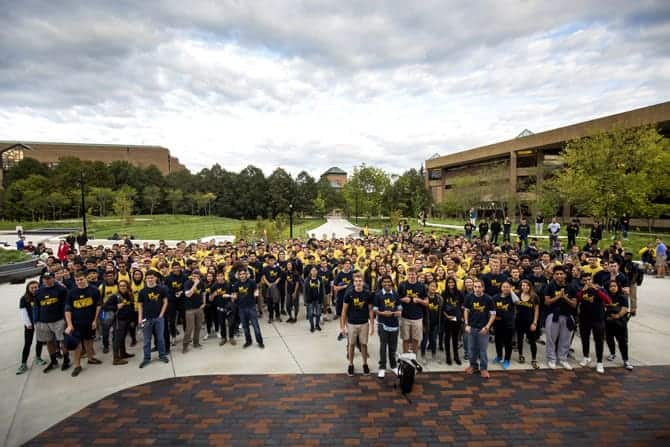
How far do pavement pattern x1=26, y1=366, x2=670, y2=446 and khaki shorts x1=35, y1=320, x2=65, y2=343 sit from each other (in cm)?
185

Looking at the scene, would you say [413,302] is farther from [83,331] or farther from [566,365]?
[83,331]

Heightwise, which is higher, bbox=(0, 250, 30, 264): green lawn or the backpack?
bbox=(0, 250, 30, 264): green lawn

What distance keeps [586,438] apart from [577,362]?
2554 millimetres

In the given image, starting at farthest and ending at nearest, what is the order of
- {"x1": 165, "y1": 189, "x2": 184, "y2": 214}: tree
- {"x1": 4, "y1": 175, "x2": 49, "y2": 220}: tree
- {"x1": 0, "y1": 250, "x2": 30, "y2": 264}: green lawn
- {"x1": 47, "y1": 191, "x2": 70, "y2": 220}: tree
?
1. {"x1": 165, "y1": 189, "x2": 184, "y2": 214}: tree
2. {"x1": 47, "y1": 191, "x2": 70, "y2": 220}: tree
3. {"x1": 4, "y1": 175, "x2": 49, "y2": 220}: tree
4. {"x1": 0, "y1": 250, "x2": 30, "y2": 264}: green lawn

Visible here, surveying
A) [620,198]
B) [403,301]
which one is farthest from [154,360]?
[620,198]

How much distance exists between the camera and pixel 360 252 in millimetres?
11633

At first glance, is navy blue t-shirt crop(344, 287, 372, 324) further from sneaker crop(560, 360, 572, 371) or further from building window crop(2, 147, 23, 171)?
building window crop(2, 147, 23, 171)

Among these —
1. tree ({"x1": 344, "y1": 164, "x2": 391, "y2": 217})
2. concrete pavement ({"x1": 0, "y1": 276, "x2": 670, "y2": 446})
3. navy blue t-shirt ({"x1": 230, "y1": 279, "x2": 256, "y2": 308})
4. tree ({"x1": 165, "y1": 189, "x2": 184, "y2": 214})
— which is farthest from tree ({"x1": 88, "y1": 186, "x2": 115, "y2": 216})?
navy blue t-shirt ({"x1": 230, "y1": 279, "x2": 256, "y2": 308})

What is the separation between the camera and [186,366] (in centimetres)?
639

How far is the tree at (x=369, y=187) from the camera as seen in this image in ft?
153

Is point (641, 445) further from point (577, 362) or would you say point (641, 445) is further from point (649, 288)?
point (649, 288)

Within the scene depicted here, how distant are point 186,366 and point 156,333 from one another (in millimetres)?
920

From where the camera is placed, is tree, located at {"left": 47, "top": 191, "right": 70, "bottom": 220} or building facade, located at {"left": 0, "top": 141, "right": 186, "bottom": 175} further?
building facade, located at {"left": 0, "top": 141, "right": 186, "bottom": 175}

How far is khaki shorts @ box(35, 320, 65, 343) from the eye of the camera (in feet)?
20.0
